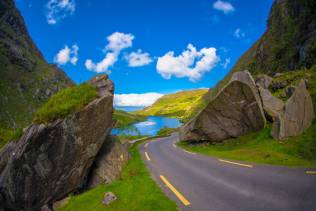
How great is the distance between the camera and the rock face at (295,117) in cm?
1302

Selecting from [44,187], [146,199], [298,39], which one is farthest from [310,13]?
[44,187]

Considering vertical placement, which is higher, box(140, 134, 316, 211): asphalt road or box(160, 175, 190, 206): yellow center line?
box(140, 134, 316, 211): asphalt road

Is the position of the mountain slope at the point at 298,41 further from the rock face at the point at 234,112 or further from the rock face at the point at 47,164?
the rock face at the point at 47,164

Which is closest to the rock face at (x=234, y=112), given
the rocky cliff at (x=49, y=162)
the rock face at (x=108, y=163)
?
the rock face at (x=108, y=163)

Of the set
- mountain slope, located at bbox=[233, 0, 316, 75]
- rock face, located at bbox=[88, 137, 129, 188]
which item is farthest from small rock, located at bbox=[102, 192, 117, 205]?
mountain slope, located at bbox=[233, 0, 316, 75]

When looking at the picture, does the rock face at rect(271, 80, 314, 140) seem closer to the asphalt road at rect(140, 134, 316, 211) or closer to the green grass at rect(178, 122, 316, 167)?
the green grass at rect(178, 122, 316, 167)

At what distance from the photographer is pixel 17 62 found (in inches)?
4520

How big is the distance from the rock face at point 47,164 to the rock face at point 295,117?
49.3 feet

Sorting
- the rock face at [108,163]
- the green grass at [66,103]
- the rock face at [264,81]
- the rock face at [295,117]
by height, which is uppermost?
the rock face at [264,81]

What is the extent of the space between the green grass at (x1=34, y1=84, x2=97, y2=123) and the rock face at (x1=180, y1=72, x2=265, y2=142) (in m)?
12.6

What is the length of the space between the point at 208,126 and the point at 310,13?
52.0 m

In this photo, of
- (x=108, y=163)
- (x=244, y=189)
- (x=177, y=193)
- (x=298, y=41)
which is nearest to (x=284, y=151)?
(x=244, y=189)

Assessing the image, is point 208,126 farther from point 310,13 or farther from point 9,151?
point 310,13

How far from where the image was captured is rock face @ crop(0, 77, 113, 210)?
10.5 metres
